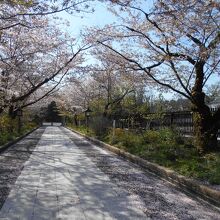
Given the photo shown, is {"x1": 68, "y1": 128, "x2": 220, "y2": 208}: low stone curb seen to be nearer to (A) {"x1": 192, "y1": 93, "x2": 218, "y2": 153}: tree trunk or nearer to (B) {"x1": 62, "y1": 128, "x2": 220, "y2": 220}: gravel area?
(B) {"x1": 62, "y1": 128, "x2": 220, "y2": 220}: gravel area

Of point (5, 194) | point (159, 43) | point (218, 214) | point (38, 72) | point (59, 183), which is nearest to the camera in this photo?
point (218, 214)

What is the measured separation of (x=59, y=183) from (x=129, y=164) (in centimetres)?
478

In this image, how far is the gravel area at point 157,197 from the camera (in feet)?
22.3

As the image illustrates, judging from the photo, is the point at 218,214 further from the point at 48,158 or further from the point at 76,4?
the point at 48,158

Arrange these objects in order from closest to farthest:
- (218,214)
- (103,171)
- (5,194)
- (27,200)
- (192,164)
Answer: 1. (218,214)
2. (27,200)
3. (5,194)
4. (192,164)
5. (103,171)

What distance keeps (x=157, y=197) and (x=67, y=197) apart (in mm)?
1858

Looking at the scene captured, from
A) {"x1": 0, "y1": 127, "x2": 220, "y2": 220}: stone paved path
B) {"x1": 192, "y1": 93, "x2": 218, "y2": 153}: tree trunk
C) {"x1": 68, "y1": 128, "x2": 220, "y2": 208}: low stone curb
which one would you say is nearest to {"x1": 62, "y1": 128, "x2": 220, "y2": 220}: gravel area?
{"x1": 0, "y1": 127, "x2": 220, "y2": 220}: stone paved path

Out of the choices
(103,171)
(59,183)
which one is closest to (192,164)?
(103,171)

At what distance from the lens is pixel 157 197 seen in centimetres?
820

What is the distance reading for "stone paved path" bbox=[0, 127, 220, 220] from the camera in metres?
6.69

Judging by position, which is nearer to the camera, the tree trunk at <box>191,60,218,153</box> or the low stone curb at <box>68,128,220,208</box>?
the low stone curb at <box>68,128,220,208</box>

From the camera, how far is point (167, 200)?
7.90 m

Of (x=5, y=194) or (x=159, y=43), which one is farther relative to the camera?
(x=159, y=43)

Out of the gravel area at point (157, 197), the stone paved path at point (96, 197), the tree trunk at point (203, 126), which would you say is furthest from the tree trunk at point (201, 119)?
the stone paved path at point (96, 197)
